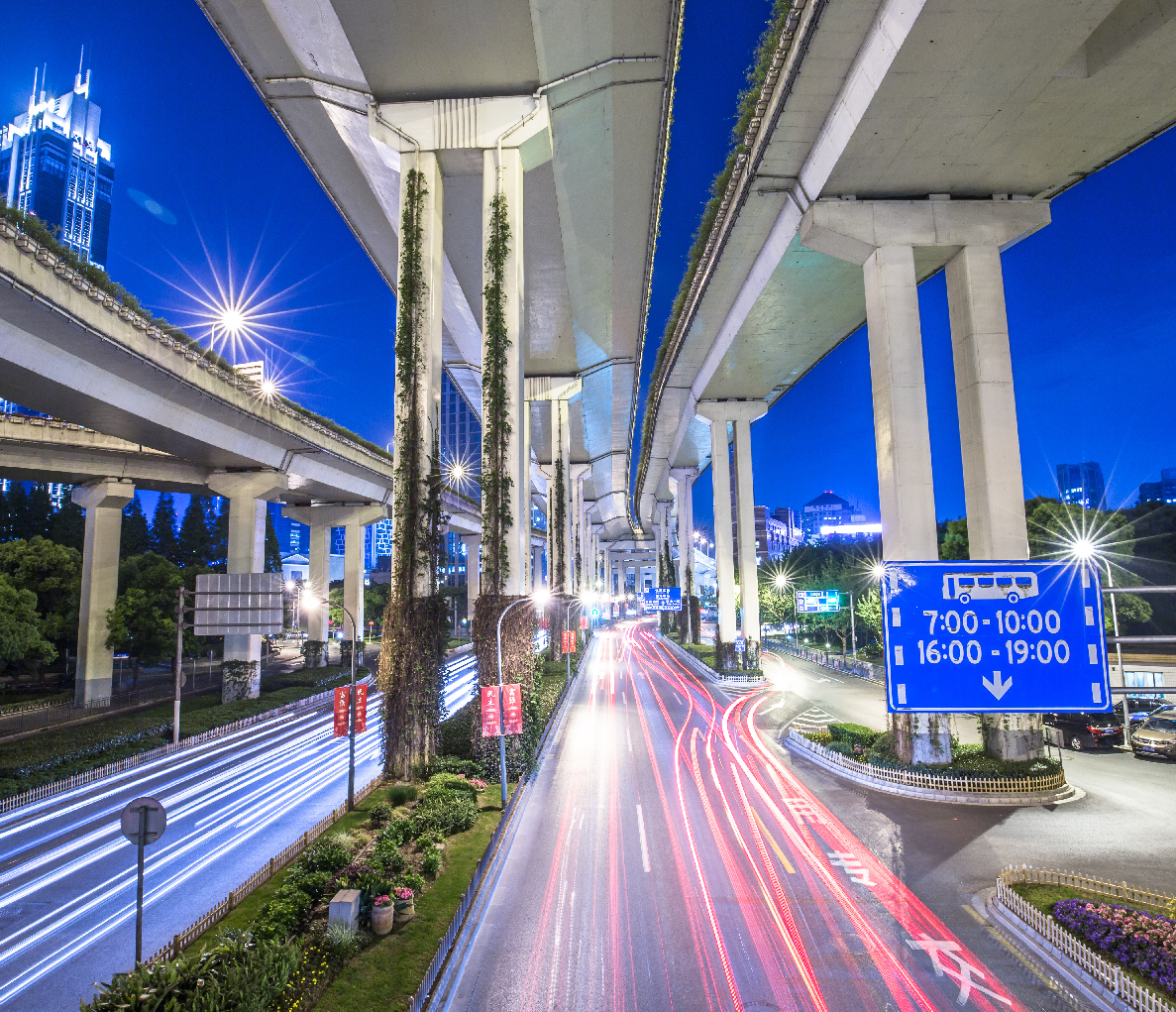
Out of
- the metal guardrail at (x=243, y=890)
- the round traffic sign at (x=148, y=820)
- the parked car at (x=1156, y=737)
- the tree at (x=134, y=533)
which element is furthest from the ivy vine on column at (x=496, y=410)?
the tree at (x=134, y=533)

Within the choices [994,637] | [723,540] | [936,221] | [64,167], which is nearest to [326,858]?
[994,637]

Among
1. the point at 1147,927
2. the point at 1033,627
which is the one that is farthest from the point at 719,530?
the point at 1033,627

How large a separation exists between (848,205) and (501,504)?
15394 millimetres

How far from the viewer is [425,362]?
70.6ft

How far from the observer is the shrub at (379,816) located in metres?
16.5

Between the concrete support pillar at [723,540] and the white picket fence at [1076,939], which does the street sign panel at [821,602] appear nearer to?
the concrete support pillar at [723,540]

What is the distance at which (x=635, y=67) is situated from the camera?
21.7 metres

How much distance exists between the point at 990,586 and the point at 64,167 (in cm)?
24291

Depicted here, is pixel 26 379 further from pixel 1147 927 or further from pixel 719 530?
pixel 719 530

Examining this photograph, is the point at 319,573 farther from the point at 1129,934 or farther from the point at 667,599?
the point at 1129,934

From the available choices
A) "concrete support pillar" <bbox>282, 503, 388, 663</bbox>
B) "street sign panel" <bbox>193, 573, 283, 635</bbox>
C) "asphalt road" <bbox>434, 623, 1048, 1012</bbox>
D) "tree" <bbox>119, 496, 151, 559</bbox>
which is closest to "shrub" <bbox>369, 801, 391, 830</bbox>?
"asphalt road" <bbox>434, 623, 1048, 1012</bbox>

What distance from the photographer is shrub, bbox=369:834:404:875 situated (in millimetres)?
13399

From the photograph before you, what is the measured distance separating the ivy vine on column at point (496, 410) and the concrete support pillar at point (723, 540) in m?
24.4

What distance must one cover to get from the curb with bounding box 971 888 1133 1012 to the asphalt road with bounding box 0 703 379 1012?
15109mm
